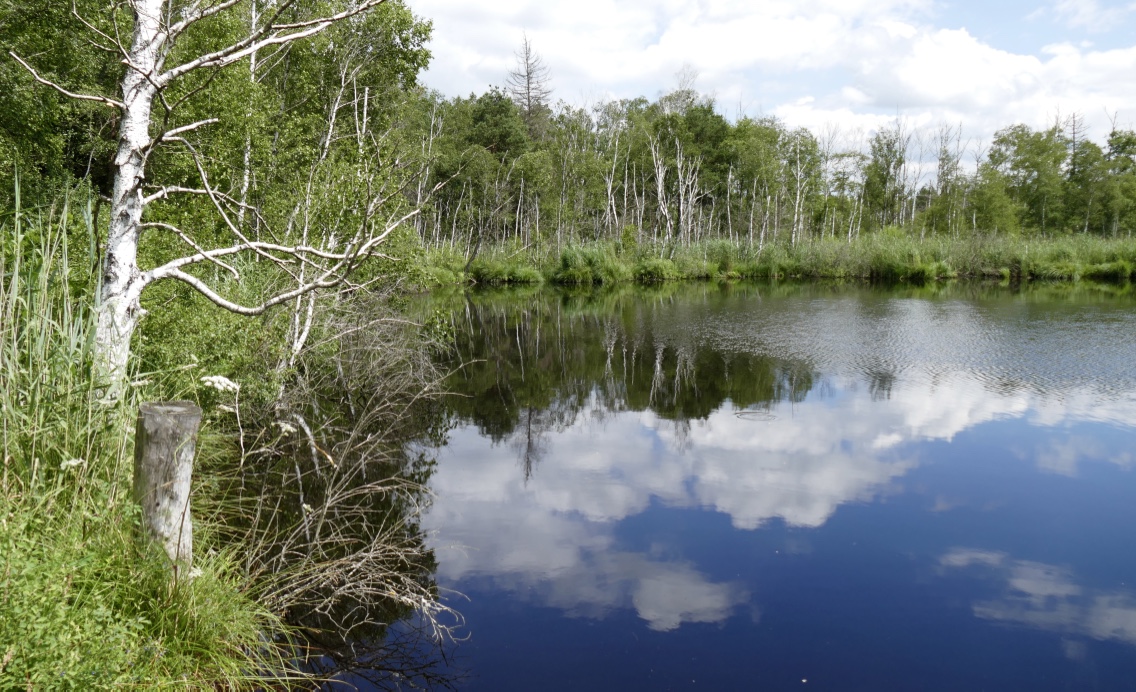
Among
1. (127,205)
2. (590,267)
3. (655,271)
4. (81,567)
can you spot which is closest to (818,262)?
(655,271)

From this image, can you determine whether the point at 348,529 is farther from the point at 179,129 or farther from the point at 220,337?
the point at 179,129

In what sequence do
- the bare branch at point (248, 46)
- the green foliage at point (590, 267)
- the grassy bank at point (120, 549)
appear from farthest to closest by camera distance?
1. the green foliage at point (590, 267)
2. the bare branch at point (248, 46)
3. the grassy bank at point (120, 549)

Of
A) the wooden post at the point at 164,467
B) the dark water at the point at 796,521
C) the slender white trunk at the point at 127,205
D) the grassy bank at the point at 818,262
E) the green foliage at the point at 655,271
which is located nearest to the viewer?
the wooden post at the point at 164,467

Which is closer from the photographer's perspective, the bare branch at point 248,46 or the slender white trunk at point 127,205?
the bare branch at point 248,46

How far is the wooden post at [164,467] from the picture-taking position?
10.1 feet

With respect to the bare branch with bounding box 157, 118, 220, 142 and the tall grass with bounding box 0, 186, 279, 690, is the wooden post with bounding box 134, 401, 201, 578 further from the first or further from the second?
→ the bare branch with bounding box 157, 118, 220, 142

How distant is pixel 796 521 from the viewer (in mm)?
6418

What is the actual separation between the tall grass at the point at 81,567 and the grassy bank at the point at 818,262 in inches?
1094

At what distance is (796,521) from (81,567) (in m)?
5.31

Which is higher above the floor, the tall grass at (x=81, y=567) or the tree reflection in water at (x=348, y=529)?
the tall grass at (x=81, y=567)

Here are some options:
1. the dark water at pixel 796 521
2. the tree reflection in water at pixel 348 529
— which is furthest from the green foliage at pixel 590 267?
the tree reflection in water at pixel 348 529

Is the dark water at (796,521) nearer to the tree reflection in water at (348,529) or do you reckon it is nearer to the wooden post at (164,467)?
the tree reflection in water at (348,529)

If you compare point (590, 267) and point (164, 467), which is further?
point (590, 267)

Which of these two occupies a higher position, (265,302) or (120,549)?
(265,302)
